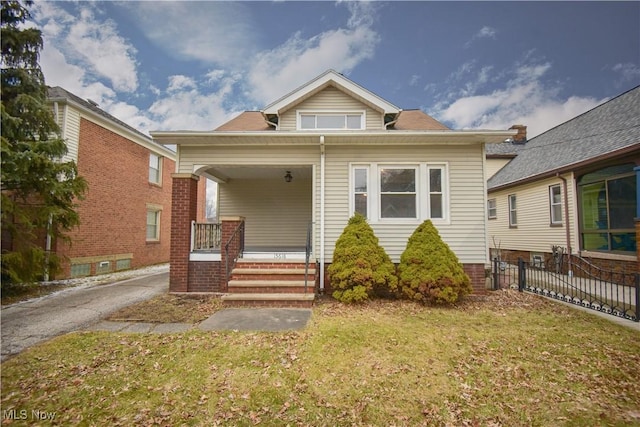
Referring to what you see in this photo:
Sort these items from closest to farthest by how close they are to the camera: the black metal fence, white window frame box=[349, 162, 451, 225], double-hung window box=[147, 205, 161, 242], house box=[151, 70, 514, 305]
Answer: the black metal fence < house box=[151, 70, 514, 305] < white window frame box=[349, 162, 451, 225] < double-hung window box=[147, 205, 161, 242]

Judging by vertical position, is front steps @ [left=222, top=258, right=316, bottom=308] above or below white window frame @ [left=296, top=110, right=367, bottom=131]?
below

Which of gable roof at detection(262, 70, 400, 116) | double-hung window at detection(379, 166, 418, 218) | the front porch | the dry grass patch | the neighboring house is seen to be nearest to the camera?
the dry grass patch

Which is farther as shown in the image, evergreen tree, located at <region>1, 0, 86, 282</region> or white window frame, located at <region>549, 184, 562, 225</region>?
white window frame, located at <region>549, 184, 562, 225</region>

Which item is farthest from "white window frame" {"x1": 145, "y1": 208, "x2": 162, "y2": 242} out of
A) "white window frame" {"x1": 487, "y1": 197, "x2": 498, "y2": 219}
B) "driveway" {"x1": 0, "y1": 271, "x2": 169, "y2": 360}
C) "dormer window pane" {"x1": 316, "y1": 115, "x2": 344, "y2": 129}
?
"white window frame" {"x1": 487, "y1": 197, "x2": 498, "y2": 219}

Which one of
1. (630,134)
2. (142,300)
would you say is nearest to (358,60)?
(630,134)

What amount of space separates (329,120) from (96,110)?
9.69m

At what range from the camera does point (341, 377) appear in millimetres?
3266

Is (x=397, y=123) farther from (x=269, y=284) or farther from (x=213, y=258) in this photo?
(x=213, y=258)

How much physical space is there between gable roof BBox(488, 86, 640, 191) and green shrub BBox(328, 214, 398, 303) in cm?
761

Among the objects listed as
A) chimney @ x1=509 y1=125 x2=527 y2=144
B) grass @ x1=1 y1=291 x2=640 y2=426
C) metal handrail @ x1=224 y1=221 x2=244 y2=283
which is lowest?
grass @ x1=1 y1=291 x2=640 y2=426

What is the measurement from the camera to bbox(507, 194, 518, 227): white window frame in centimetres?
1309

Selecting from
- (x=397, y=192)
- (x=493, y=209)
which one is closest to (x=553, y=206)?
(x=493, y=209)

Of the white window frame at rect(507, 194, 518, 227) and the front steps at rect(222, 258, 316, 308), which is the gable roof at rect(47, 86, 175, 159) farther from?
the white window frame at rect(507, 194, 518, 227)

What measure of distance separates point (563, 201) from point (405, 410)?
1128cm
